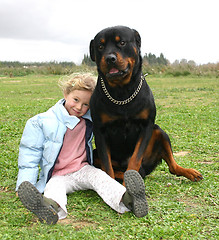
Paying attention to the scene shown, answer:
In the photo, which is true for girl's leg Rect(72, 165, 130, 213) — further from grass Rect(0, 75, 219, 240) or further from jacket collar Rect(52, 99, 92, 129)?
jacket collar Rect(52, 99, 92, 129)

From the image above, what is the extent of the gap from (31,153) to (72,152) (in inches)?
17.6

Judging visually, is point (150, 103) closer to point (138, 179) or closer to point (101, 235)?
point (138, 179)

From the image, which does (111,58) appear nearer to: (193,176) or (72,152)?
(72,152)

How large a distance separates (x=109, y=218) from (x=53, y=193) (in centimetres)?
53

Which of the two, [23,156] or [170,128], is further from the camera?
[170,128]

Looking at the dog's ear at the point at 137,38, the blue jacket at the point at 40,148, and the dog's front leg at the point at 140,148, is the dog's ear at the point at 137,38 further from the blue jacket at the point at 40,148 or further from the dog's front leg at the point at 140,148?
the blue jacket at the point at 40,148

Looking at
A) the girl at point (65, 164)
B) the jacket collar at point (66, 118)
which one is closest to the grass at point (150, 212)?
the girl at point (65, 164)

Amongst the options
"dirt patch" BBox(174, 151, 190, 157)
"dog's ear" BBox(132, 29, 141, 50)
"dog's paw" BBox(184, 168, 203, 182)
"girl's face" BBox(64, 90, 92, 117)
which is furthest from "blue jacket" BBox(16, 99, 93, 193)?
"dirt patch" BBox(174, 151, 190, 157)

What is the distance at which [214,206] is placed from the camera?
119 inches

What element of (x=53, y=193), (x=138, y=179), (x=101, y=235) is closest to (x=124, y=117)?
(x=138, y=179)

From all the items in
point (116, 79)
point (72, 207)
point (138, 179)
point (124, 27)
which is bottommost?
point (72, 207)

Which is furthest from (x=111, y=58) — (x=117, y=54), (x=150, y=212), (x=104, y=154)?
(x=150, y=212)

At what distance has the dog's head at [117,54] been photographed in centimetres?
318

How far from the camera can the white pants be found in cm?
288
